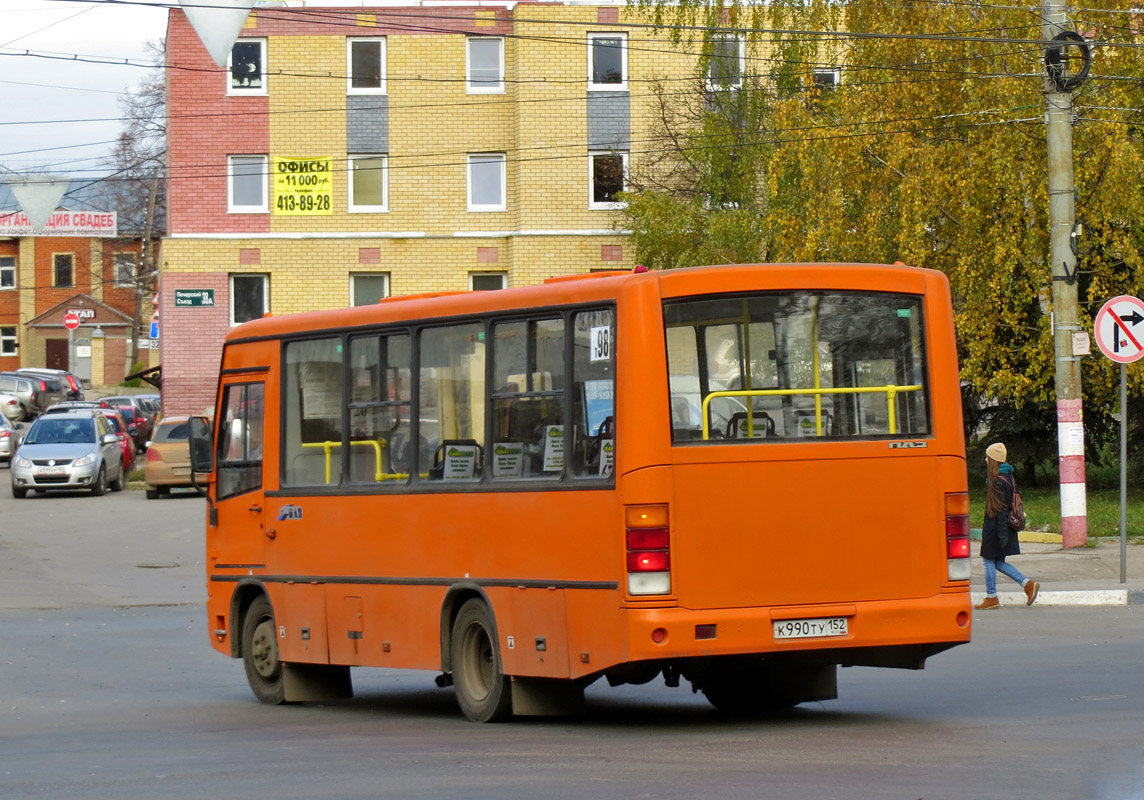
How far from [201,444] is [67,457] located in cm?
2515

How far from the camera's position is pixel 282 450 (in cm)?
1286

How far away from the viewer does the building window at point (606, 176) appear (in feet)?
148

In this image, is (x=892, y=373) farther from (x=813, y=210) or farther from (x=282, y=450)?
(x=813, y=210)

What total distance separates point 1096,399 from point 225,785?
75.0 feet

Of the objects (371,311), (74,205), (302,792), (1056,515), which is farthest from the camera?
(74,205)

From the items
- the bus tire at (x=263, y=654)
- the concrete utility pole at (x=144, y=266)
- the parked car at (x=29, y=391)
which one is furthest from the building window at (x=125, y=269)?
the bus tire at (x=263, y=654)

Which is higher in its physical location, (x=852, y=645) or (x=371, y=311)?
(x=371, y=311)

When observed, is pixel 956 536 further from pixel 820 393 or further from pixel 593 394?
pixel 593 394

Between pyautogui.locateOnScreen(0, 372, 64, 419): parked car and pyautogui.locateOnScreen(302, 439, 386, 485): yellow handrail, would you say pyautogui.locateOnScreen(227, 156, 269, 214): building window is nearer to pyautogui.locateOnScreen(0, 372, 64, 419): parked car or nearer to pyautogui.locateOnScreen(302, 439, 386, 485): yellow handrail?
pyautogui.locateOnScreen(0, 372, 64, 419): parked car

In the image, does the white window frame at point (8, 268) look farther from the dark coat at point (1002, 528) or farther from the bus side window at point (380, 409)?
the bus side window at point (380, 409)

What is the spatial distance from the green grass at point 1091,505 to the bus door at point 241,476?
14.7 metres

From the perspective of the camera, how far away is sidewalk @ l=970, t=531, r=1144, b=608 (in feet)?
61.1

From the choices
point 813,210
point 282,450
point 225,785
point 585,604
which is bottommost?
point 225,785

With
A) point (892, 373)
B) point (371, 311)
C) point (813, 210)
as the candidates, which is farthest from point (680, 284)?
point (813, 210)
